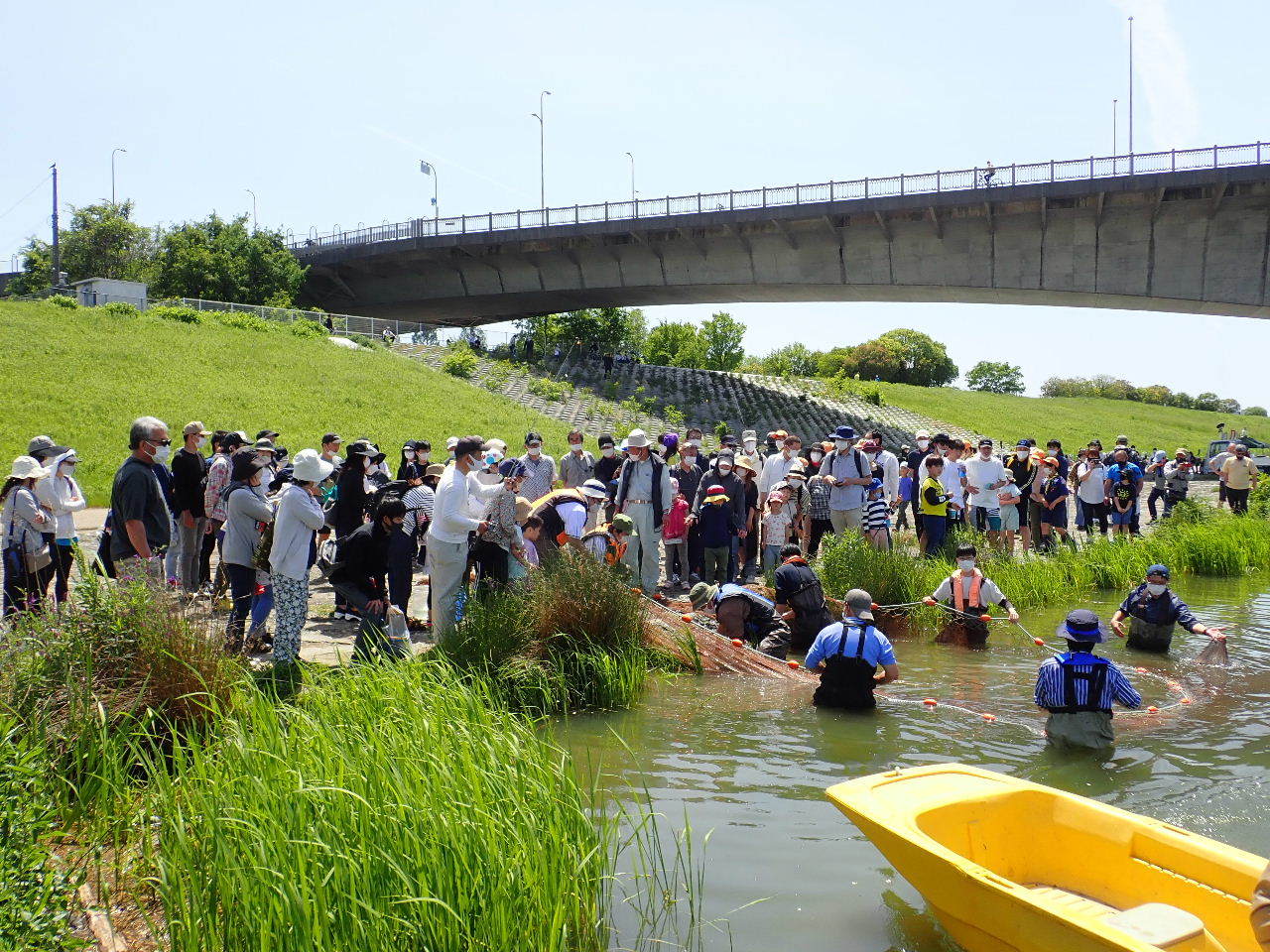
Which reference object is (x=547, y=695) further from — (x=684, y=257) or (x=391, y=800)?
(x=684, y=257)

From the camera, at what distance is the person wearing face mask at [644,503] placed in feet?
42.1

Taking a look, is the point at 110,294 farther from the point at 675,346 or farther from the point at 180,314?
the point at 675,346

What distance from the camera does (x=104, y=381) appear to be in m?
32.7

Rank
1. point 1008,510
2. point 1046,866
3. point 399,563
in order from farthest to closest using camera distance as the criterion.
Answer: point 1008,510, point 399,563, point 1046,866

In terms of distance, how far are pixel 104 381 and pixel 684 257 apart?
21990 millimetres

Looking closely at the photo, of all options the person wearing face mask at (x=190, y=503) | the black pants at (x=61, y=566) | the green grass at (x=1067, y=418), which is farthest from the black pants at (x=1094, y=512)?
the green grass at (x=1067, y=418)

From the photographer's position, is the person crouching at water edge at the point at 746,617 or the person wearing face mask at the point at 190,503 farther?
the person wearing face mask at the point at 190,503

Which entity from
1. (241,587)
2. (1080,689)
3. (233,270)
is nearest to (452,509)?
(241,587)

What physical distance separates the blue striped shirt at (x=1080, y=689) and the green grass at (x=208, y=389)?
21785mm

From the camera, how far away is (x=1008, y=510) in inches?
656

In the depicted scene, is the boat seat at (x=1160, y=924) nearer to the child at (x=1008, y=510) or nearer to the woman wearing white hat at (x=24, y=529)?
the woman wearing white hat at (x=24, y=529)

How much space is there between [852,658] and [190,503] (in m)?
7.23

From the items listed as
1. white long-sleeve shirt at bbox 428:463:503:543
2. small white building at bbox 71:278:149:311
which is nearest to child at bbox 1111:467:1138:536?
white long-sleeve shirt at bbox 428:463:503:543

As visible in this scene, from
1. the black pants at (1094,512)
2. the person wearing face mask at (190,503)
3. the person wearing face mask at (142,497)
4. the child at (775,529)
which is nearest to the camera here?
the person wearing face mask at (142,497)
